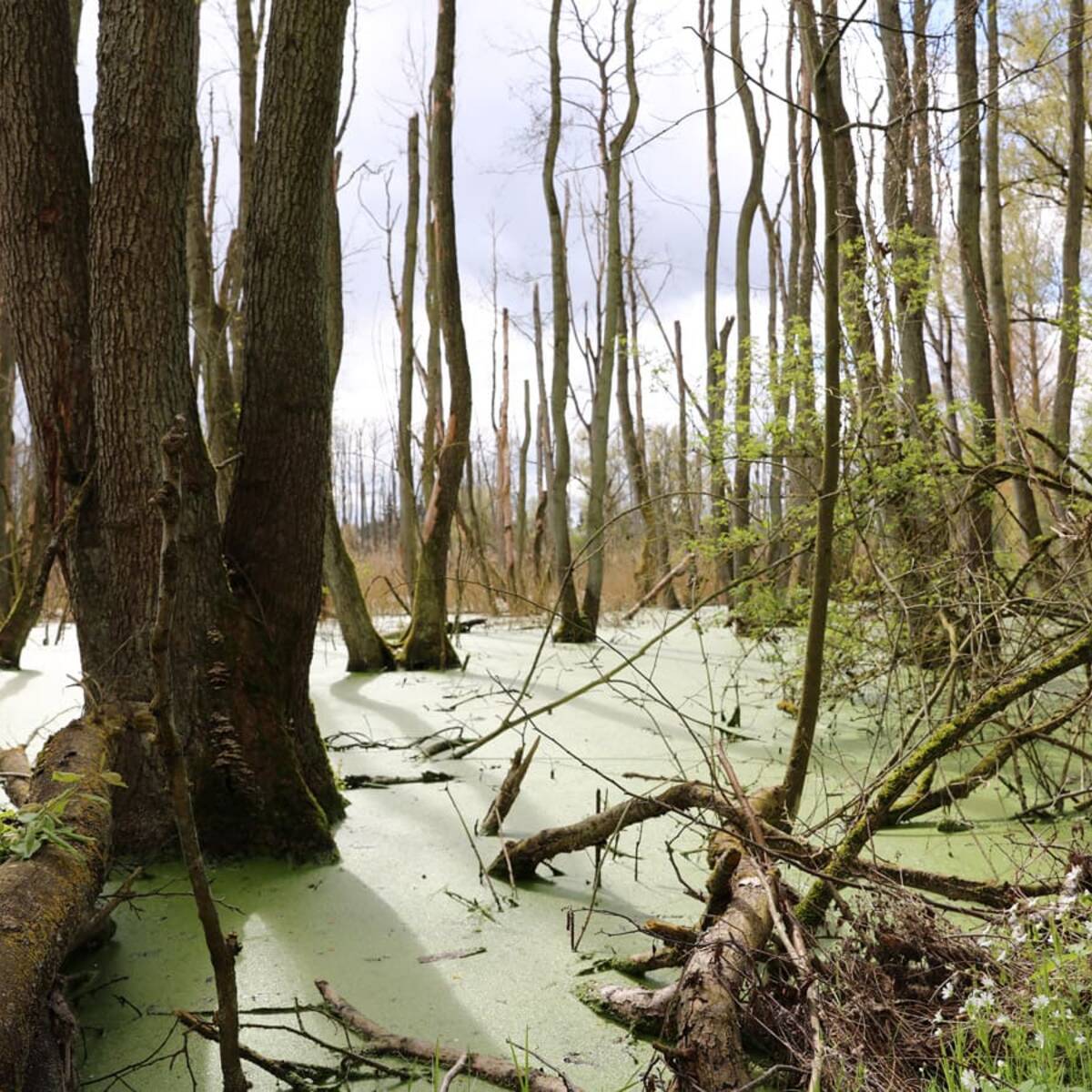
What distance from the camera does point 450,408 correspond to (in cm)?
638

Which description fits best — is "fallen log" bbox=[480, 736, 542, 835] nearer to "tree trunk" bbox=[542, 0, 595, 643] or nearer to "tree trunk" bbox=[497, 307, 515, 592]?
"tree trunk" bbox=[542, 0, 595, 643]

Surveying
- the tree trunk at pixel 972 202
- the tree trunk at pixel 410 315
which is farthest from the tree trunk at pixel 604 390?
the tree trunk at pixel 972 202

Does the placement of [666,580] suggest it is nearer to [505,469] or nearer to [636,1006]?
[636,1006]

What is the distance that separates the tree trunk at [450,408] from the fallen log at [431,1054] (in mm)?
4422

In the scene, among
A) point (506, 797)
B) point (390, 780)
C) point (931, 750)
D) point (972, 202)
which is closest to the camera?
point (931, 750)

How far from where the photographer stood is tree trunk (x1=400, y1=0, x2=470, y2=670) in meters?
6.23

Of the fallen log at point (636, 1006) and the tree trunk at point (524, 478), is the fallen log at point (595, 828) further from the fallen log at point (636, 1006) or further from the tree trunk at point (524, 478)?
the tree trunk at point (524, 478)

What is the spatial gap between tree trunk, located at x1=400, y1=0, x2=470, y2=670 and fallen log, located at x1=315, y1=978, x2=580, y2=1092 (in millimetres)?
4422

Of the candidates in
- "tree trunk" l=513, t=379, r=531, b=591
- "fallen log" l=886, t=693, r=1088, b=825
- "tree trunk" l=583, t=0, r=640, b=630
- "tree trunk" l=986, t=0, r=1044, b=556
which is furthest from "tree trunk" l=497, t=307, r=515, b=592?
"fallen log" l=886, t=693, r=1088, b=825

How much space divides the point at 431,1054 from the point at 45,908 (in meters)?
0.76

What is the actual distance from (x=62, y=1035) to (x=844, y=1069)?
4.43 ft

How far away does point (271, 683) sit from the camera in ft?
9.82

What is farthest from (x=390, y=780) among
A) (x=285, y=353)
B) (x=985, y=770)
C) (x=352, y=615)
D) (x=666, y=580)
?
(x=352, y=615)

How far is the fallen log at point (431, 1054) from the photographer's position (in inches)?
66.1
